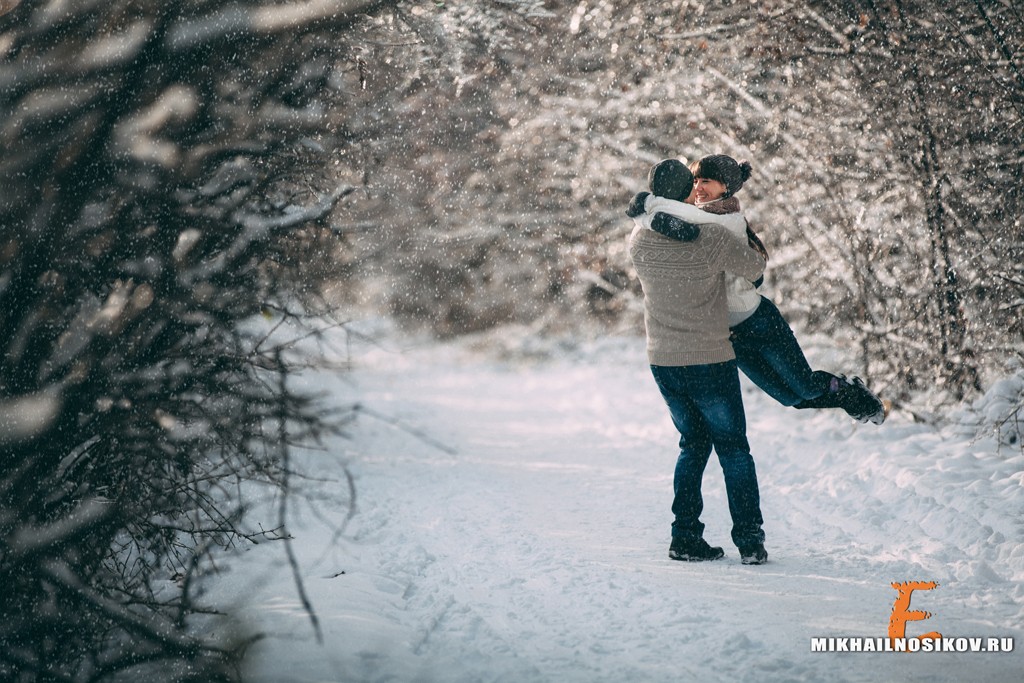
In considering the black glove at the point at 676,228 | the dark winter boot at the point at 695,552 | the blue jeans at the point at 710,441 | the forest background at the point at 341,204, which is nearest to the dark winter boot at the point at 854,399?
the blue jeans at the point at 710,441

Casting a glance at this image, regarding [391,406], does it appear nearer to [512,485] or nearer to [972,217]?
[512,485]

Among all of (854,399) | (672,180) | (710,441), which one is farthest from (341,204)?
(854,399)

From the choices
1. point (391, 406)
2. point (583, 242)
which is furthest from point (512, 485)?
point (583, 242)

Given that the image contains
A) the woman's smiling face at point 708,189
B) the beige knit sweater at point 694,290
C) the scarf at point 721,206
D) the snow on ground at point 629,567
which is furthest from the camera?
the woman's smiling face at point 708,189

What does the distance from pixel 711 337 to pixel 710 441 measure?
0.59 m

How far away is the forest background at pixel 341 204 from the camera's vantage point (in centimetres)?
301

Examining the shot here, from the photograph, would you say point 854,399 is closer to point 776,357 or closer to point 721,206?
point 776,357

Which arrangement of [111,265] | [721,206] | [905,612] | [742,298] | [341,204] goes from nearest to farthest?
[111,265], [905,612], [721,206], [742,298], [341,204]

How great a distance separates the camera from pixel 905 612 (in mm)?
3840

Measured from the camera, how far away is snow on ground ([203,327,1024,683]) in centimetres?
363

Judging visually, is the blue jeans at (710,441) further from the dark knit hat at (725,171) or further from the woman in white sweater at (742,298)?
the dark knit hat at (725,171)

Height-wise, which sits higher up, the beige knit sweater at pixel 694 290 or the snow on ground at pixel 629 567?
the beige knit sweater at pixel 694 290

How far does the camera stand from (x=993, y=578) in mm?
4328

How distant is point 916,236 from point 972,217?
0.64m
